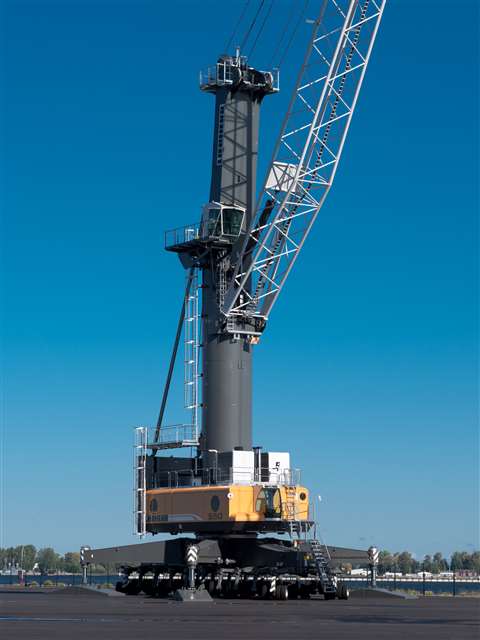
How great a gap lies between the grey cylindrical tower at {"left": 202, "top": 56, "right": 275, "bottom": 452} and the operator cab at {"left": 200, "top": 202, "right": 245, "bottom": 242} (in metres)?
0.27

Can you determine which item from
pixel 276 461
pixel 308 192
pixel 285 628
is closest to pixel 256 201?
pixel 308 192

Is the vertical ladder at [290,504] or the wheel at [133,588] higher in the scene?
the vertical ladder at [290,504]

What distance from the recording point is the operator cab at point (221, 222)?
214 feet

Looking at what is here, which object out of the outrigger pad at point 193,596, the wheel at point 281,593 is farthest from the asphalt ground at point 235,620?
the wheel at point 281,593

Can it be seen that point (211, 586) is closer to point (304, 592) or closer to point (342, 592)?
point (304, 592)

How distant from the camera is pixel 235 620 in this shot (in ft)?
118

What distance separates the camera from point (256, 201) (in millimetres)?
64312

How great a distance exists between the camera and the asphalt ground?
2930 centimetres

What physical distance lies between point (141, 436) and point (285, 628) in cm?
3625

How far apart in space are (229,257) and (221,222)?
2137 millimetres

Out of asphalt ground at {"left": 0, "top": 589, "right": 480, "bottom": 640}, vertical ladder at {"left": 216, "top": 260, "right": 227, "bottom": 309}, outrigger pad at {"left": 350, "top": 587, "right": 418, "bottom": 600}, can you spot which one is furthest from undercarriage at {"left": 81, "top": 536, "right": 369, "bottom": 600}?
vertical ladder at {"left": 216, "top": 260, "right": 227, "bottom": 309}

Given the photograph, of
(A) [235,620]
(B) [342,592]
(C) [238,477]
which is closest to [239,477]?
(C) [238,477]

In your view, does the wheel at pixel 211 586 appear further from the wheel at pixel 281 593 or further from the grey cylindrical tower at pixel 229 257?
the grey cylindrical tower at pixel 229 257

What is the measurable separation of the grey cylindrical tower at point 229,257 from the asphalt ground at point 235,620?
15487 millimetres
